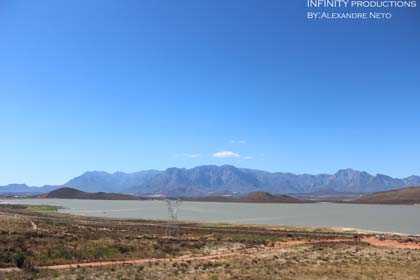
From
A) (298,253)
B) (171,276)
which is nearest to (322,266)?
(298,253)

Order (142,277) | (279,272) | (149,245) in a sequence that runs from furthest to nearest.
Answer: (149,245), (279,272), (142,277)

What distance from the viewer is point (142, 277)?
82.0 ft

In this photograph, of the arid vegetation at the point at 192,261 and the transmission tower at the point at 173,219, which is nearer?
the arid vegetation at the point at 192,261

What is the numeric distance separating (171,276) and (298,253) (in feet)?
49.2

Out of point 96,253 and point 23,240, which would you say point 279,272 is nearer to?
point 96,253

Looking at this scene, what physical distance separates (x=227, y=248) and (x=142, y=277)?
56.8 feet

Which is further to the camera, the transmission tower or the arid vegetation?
the transmission tower

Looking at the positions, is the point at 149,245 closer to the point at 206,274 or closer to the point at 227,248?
the point at 227,248

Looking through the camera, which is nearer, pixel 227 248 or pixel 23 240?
pixel 23 240

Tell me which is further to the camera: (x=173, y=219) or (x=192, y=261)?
(x=173, y=219)

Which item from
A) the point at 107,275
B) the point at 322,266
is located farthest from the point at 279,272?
the point at 107,275

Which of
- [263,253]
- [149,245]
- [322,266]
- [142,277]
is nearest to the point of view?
[142,277]

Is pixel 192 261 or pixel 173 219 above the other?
pixel 173 219

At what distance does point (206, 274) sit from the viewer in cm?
2627
